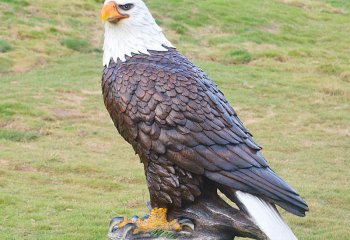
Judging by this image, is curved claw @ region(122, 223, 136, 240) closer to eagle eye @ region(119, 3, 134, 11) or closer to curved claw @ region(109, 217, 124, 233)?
curved claw @ region(109, 217, 124, 233)

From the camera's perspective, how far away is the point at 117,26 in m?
4.07

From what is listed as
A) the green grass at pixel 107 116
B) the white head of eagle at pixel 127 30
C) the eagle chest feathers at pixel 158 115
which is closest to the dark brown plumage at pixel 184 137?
the eagle chest feathers at pixel 158 115

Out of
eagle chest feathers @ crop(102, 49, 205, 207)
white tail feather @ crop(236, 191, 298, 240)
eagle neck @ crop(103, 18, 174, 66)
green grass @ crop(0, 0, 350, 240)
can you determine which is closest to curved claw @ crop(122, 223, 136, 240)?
eagle chest feathers @ crop(102, 49, 205, 207)

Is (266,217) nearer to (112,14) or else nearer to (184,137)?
(184,137)

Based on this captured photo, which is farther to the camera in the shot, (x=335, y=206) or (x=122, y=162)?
(x=122, y=162)

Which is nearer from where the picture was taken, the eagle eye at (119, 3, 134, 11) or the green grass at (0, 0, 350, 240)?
the eagle eye at (119, 3, 134, 11)

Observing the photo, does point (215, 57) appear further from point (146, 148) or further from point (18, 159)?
point (146, 148)

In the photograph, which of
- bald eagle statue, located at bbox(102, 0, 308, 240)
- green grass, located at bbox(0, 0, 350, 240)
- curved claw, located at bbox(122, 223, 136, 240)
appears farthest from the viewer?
green grass, located at bbox(0, 0, 350, 240)

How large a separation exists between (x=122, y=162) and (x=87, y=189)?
Answer: 1.53 meters

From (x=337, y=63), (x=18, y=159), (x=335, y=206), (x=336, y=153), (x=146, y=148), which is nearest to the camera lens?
(x=146, y=148)

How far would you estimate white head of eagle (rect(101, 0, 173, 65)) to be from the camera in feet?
13.2

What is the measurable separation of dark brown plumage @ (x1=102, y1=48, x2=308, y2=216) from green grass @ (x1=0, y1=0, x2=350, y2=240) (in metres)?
3.06

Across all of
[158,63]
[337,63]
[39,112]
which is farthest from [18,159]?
[337,63]

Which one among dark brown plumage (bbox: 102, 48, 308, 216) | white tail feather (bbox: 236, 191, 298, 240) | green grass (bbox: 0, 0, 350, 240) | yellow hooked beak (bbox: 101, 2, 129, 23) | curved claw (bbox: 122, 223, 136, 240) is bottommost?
green grass (bbox: 0, 0, 350, 240)
